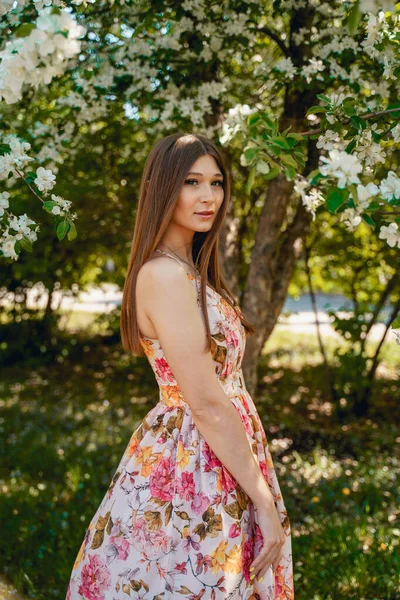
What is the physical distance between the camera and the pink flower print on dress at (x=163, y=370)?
178cm

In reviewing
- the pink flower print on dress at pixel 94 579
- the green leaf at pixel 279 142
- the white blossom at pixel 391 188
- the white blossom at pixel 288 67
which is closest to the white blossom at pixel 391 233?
the white blossom at pixel 391 188

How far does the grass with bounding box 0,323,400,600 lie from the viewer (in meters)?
2.91

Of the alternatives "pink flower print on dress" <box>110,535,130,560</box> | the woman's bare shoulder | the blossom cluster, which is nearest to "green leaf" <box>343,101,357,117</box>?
the woman's bare shoulder

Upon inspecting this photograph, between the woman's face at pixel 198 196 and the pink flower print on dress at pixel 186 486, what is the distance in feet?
2.32

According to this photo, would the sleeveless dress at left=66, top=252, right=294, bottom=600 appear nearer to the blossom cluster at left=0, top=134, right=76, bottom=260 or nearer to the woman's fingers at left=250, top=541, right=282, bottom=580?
the woman's fingers at left=250, top=541, right=282, bottom=580

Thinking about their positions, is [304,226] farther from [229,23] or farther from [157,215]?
[157,215]

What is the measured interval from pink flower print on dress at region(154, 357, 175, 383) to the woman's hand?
1.44 ft

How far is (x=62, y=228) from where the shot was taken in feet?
5.82

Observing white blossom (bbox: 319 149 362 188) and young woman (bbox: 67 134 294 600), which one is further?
young woman (bbox: 67 134 294 600)

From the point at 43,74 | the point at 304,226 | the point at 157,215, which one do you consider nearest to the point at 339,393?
the point at 304,226

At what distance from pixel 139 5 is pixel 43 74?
181cm

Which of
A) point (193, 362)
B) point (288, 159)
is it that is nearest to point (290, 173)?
point (288, 159)

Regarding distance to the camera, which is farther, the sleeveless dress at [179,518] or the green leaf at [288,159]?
the sleeveless dress at [179,518]

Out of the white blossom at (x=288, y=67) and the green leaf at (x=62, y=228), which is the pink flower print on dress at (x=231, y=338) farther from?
the white blossom at (x=288, y=67)
